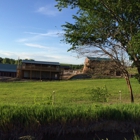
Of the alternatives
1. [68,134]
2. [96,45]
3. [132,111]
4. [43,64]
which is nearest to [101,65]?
[96,45]

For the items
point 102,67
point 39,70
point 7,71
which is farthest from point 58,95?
point 7,71

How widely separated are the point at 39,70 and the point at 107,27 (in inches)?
1785

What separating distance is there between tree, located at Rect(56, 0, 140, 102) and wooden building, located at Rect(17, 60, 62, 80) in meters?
43.6

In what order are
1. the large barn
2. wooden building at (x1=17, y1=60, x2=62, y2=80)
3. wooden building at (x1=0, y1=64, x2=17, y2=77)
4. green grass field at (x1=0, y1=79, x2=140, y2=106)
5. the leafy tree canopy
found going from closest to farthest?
the leafy tree canopy, the large barn, green grass field at (x1=0, y1=79, x2=140, y2=106), wooden building at (x1=17, y1=60, x2=62, y2=80), wooden building at (x1=0, y1=64, x2=17, y2=77)

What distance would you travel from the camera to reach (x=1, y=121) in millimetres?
5820

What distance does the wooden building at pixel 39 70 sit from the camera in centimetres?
5606

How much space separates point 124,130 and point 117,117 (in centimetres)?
38

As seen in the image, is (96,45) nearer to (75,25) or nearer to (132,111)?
(75,25)

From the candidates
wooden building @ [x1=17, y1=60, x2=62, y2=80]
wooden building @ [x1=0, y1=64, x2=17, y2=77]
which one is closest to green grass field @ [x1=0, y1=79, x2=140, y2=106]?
wooden building @ [x1=17, y1=60, x2=62, y2=80]

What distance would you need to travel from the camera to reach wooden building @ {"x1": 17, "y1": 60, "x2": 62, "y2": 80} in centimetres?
5606

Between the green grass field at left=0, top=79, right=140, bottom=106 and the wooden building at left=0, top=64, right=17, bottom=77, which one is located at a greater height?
the wooden building at left=0, top=64, right=17, bottom=77

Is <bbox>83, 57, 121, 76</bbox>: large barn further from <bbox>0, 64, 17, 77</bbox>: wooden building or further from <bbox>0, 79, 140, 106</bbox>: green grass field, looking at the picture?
<bbox>0, 64, 17, 77</bbox>: wooden building

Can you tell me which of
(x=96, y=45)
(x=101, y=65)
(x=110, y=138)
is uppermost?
(x=96, y=45)

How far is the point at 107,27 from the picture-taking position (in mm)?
11984
